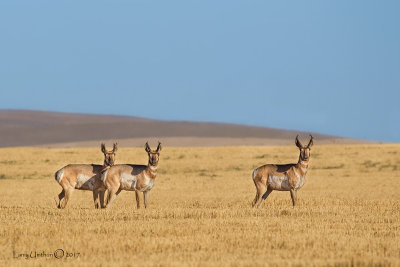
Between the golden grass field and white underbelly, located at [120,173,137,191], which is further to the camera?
white underbelly, located at [120,173,137,191]

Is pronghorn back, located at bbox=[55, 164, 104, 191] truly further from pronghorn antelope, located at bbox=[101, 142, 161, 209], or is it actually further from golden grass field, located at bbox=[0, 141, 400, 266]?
golden grass field, located at bbox=[0, 141, 400, 266]

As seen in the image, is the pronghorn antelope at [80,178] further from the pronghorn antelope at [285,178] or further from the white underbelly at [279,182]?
the white underbelly at [279,182]

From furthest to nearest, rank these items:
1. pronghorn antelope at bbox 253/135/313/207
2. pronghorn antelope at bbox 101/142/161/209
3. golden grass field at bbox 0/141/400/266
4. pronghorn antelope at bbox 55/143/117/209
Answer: pronghorn antelope at bbox 253/135/313/207, pronghorn antelope at bbox 55/143/117/209, pronghorn antelope at bbox 101/142/161/209, golden grass field at bbox 0/141/400/266

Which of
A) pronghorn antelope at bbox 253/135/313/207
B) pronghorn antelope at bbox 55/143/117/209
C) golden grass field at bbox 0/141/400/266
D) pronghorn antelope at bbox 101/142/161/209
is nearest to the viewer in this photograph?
golden grass field at bbox 0/141/400/266

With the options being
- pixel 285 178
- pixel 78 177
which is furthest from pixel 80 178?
pixel 285 178

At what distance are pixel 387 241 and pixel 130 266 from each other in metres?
4.83

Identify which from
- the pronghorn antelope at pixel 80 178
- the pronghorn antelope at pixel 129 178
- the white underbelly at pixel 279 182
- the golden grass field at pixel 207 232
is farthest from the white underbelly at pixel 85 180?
the white underbelly at pixel 279 182

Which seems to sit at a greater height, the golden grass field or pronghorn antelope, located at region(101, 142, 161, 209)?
pronghorn antelope, located at region(101, 142, 161, 209)

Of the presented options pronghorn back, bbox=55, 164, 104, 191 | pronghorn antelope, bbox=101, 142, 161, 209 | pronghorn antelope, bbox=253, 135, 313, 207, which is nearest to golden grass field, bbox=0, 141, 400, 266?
pronghorn antelope, bbox=253, 135, 313, 207

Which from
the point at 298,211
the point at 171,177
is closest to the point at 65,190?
the point at 298,211

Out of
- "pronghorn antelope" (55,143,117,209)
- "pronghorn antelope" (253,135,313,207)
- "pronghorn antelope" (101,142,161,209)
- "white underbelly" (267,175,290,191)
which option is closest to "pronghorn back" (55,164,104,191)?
"pronghorn antelope" (55,143,117,209)

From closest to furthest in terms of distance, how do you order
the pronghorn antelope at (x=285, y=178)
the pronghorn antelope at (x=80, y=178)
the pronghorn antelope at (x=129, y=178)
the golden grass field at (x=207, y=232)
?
1. the golden grass field at (x=207, y=232)
2. the pronghorn antelope at (x=129, y=178)
3. the pronghorn antelope at (x=80, y=178)
4. the pronghorn antelope at (x=285, y=178)

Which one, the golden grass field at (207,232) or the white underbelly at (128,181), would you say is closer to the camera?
the golden grass field at (207,232)

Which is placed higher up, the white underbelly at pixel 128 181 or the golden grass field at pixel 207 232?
the white underbelly at pixel 128 181
